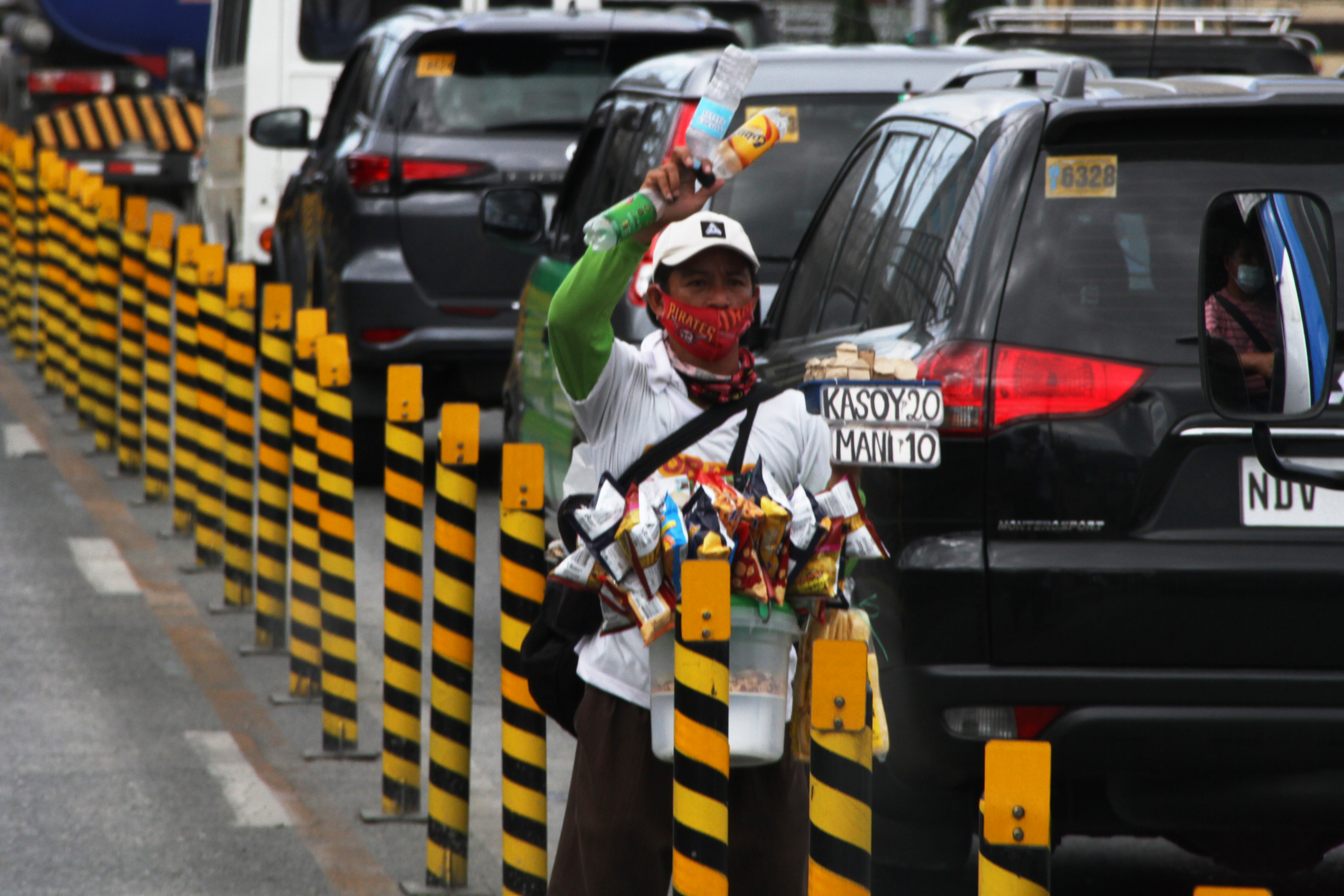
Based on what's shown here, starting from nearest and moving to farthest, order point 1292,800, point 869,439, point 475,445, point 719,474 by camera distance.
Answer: point 719,474 → point 869,439 → point 1292,800 → point 475,445

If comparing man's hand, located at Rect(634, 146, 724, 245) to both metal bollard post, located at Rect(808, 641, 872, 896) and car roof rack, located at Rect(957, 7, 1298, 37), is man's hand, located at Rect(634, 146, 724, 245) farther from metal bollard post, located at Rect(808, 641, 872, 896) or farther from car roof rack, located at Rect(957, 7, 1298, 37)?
car roof rack, located at Rect(957, 7, 1298, 37)

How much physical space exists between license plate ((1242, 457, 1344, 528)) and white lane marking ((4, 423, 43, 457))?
8.62 meters

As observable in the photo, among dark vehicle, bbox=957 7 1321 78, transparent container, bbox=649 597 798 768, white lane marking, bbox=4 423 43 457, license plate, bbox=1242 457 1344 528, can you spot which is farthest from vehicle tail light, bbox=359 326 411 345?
transparent container, bbox=649 597 798 768

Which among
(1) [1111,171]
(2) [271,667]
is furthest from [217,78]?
(1) [1111,171]

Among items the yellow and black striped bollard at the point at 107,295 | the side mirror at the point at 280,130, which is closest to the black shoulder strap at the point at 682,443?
the yellow and black striped bollard at the point at 107,295

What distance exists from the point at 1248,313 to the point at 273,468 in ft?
15.5

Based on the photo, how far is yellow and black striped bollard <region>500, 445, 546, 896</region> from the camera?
4.75 m

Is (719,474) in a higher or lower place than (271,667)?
higher

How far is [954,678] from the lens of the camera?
417cm

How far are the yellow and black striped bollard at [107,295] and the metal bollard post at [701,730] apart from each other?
837cm

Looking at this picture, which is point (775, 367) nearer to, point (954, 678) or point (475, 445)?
point (475, 445)

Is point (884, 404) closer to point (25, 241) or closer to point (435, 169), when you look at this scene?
point (435, 169)

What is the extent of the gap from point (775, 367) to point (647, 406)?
5.34ft

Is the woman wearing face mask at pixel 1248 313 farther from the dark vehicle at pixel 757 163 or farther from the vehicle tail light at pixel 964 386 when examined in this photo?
the dark vehicle at pixel 757 163
